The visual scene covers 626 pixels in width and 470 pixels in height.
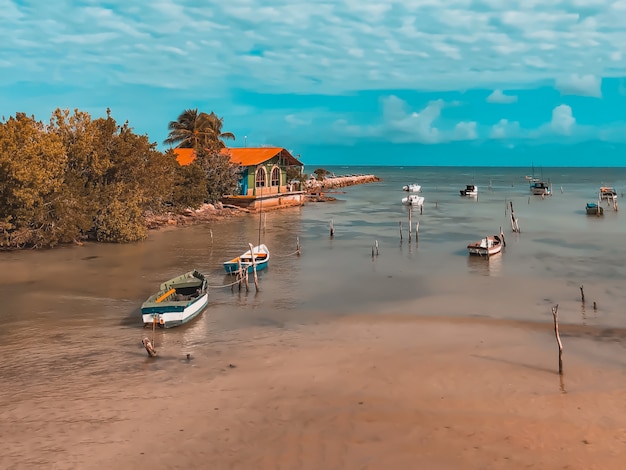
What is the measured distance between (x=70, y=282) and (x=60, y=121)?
48.8 feet

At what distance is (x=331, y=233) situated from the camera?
40.5m

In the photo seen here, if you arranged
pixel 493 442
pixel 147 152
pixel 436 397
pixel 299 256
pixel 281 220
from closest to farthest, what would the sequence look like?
pixel 493 442, pixel 436 397, pixel 299 256, pixel 147 152, pixel 281 220

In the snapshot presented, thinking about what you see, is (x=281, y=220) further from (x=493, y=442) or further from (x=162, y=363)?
(x=493, y=442)

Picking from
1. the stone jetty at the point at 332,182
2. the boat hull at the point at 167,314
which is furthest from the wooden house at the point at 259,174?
the boat hull at the point at 167,314

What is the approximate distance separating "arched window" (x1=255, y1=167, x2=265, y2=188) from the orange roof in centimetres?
183

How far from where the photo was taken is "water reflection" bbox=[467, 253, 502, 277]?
89.6ft

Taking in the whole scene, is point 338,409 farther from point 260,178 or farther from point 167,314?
point 260,178

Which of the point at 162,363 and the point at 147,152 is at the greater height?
the point at 147,152

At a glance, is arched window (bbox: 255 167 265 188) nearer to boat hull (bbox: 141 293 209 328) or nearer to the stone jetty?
the stone jetty

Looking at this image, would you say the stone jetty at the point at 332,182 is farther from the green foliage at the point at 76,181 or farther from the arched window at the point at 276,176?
the green foliage at the point at 76,181

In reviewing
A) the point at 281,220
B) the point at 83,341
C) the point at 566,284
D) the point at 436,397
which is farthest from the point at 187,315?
the point at 281,220

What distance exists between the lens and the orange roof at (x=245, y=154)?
58344 millimetres

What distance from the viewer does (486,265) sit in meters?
29.1

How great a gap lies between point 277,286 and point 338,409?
500 inches
